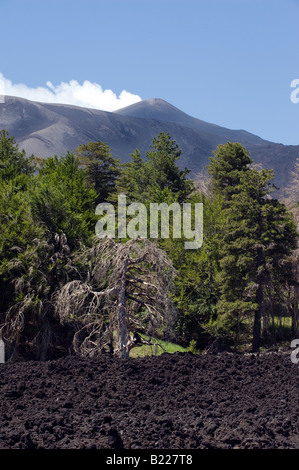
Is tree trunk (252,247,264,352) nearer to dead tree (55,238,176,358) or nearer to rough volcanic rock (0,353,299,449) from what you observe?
dead tree (55,238,176,358)

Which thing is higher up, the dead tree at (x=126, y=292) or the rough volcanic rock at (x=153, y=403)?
the dead tree at (x=126, y=292)

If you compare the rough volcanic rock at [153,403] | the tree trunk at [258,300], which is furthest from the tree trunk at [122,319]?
the tree trunk at [258,300]

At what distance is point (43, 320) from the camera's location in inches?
861

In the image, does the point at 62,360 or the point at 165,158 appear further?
the point at 165,158

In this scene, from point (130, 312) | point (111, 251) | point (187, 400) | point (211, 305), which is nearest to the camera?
point (187, 400)

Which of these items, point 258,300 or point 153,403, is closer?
point 153,403

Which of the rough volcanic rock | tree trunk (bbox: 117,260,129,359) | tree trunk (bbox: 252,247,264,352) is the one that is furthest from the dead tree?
tree trunk (bbox: 252,247,264,352)

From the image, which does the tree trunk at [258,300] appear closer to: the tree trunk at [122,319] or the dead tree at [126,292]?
the dead tree at [126,292]

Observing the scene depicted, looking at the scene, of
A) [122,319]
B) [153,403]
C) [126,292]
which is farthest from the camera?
[126,292]

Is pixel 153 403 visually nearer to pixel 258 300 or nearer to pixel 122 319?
pixel 122 319

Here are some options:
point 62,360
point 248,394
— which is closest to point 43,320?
point 62,360

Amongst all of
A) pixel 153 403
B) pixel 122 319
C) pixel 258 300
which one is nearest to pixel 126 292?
pixel 122 319
